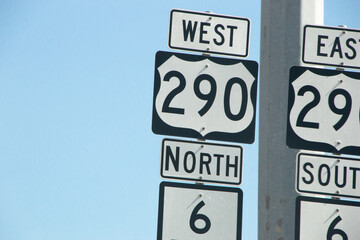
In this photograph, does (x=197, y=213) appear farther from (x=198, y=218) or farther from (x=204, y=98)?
(x=204, y=98)

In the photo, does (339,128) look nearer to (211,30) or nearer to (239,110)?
(239,110)

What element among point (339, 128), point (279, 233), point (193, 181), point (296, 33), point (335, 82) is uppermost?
point (296, 33)

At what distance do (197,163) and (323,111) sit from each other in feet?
3.31

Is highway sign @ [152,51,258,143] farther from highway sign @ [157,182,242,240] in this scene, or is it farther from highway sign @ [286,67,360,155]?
highway sign @ [157,182,242,240]

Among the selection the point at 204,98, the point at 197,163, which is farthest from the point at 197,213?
the point at 204,98

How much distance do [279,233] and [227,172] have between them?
549mm

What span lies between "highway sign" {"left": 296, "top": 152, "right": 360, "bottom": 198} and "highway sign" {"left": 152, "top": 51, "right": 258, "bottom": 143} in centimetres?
45

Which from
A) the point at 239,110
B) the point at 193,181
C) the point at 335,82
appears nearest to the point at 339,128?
the point at 335,82

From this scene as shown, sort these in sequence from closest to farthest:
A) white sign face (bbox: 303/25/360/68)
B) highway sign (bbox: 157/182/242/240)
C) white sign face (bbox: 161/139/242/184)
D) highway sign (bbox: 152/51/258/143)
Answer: highway sign (bbox: 157/182/242/240)
white sign face (bbox: 161/139/242/184)
highway sign (bbox: 152/51/258/143)
white sign face (bbox: 303/25/360/68)

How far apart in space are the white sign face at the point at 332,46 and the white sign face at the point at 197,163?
0.98 m

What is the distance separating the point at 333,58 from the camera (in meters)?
5.14

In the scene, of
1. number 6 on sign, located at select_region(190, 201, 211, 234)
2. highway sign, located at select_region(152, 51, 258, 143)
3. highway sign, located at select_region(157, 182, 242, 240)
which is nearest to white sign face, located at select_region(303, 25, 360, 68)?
highway sign, located at select_region(152, 51, 258, 143)

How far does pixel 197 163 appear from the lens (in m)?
4.77

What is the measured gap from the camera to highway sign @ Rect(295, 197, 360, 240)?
4648 mm
